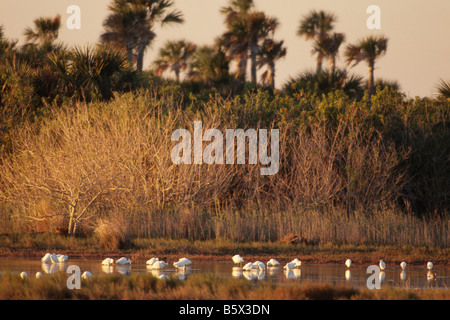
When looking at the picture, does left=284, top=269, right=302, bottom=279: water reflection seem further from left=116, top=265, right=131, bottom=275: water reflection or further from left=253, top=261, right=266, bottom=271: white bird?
left=116, top=265, right=131, bottom=275: water reflection

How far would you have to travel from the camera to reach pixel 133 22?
38.9m

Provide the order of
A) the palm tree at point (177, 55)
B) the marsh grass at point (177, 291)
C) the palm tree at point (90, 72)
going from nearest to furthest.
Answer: the marsh grass at point (177, 291) → the palm tree at point (90, 72) → the palm tree at point (177, 55)

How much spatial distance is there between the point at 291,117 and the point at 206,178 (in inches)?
164

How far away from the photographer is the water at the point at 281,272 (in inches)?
489

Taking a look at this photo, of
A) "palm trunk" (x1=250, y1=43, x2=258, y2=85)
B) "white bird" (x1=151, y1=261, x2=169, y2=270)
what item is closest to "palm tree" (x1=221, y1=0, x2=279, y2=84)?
"palm trunk" (x1=250, y1=43, x2=258, y2=85)

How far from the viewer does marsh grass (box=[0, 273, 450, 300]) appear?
9570mm

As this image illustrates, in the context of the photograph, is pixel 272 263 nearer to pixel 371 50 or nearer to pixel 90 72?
pixel 90 72

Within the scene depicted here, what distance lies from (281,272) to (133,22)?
2768 centimetres

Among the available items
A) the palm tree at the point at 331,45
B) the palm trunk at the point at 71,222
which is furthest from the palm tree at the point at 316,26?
the palm trunk at the point at 71,222

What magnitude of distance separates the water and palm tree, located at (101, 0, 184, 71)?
25052 millimetres

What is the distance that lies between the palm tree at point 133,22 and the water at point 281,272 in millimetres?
25052

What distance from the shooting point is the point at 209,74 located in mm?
38844

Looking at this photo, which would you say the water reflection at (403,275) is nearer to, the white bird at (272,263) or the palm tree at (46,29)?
A: the white bird at (272,263)
